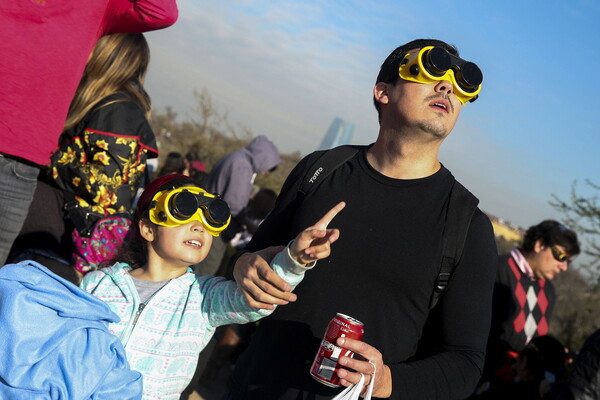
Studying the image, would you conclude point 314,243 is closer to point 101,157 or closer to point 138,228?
point 138,228

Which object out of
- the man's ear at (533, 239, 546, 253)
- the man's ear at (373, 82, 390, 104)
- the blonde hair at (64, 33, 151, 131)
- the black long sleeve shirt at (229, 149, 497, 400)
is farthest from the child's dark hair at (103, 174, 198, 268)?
the man's ear at (533, 239, 546, 253)

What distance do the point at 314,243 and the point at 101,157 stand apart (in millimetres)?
1681

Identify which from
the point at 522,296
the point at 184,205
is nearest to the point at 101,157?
the point at 184,205

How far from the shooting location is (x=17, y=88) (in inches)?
112

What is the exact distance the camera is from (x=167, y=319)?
269 cm

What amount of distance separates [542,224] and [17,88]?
4542 mm

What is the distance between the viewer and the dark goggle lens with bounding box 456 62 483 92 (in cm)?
250

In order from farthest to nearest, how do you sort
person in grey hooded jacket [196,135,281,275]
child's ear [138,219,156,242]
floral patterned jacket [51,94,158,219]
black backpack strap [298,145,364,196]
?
person in grey hooded jacket [196,135,281,275]
floral patterned jacket [51,94,158,219]
child's ear [138,219,156,242]
black backpack strap [298,145,364,196]

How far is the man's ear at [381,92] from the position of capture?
277 cm

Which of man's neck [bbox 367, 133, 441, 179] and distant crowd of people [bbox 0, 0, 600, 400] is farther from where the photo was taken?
man's neck [bbox 367, 133, 441, 179]

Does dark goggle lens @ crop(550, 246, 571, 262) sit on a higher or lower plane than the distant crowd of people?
higher

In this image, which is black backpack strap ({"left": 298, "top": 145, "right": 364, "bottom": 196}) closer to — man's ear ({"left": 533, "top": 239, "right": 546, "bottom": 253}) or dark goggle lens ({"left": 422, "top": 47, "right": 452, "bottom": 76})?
dark goggle lens ({"left": 422, "top": 47, "right": 452, "bottom": 76})

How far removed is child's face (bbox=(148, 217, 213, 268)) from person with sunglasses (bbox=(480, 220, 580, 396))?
329cm

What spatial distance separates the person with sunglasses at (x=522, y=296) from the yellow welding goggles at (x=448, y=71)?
10.6ft
